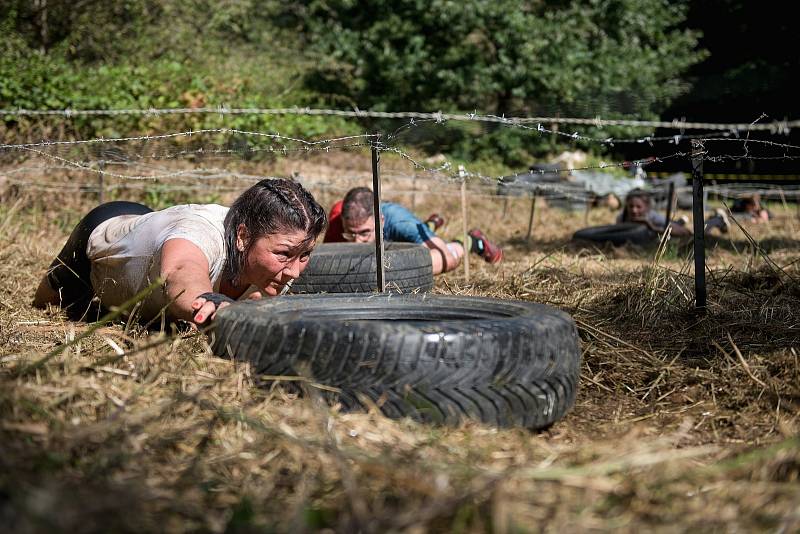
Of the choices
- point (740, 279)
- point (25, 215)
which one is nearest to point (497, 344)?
point (740, 279)

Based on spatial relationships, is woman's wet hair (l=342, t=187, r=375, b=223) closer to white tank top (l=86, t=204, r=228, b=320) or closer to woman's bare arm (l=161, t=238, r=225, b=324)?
white tank top (l=86, t=204, r=228, b=320)

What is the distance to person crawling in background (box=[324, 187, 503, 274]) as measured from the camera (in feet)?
22.2

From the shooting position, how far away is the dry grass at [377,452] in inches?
67.3

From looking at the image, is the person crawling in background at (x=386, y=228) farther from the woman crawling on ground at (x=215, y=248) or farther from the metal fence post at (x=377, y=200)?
the woman crawling on ground at (x=215, y=248)

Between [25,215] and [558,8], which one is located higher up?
[558,8]

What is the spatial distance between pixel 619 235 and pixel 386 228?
3440 millimetres

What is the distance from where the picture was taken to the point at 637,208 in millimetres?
11250

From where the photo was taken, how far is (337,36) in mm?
18141

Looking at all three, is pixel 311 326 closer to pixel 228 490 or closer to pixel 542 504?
pixel 228 490

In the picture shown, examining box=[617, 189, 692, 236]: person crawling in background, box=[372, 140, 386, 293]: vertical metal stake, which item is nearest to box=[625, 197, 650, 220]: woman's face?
box=[617, 189, 692, 236]: person crawling in background

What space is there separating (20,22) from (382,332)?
13.4 meters

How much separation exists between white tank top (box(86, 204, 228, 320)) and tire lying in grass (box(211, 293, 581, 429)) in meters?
0.93

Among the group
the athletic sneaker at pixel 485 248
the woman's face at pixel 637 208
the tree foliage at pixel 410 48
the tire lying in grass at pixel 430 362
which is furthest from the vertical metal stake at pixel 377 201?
the tree foliage at pixel 410 48

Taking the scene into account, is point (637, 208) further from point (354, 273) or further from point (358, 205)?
point (354, 273)
